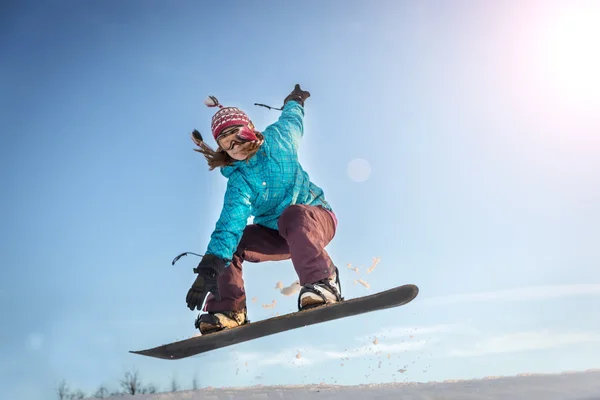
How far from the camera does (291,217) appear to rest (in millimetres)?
5805

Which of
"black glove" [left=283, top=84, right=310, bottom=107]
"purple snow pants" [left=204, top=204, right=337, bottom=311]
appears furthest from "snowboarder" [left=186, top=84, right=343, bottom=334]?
"black glove" [left=283, top=84, right=310, bottom=107]

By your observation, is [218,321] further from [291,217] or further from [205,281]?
[291,217]

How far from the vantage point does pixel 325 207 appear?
6391mm

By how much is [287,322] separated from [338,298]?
0.55 metres

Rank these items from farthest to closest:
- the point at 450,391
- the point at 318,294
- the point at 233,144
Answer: the point at 233,144 < the point at 318,294 < the point at 450,391

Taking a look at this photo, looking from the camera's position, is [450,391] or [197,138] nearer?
[450,391]

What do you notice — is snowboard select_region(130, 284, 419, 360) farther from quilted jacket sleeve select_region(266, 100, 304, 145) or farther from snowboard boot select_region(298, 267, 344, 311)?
quilted jacket sleeve select_region(266, 100, 304, 145)

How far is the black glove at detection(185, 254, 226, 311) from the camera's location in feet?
17.8

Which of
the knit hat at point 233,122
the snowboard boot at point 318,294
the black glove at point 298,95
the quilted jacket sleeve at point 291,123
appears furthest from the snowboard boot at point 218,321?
the black glove at point 298,95

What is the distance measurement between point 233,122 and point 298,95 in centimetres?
163

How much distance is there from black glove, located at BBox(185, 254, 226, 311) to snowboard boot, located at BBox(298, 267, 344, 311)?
875 mm

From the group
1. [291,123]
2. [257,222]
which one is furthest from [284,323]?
[291,123]

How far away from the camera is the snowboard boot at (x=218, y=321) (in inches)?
226

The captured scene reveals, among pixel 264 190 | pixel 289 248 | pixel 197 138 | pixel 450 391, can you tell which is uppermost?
pixel 197 138
